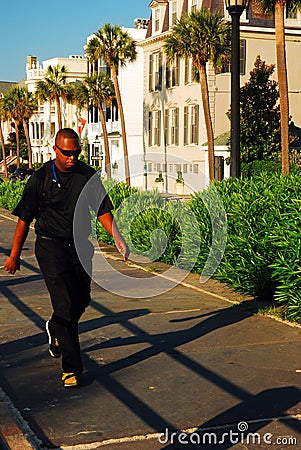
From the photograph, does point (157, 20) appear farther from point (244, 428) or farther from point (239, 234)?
point (244, 428)

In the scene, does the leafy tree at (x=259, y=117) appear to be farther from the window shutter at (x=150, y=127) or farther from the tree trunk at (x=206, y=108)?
the window shutter at (x=150, y=127)

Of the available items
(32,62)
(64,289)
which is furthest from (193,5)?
(32,62)

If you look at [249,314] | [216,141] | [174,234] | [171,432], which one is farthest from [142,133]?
[171,432]

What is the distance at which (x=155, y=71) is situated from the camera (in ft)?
151

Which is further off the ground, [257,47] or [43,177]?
[257,47]

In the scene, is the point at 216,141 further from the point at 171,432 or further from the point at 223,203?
the point at 171,432

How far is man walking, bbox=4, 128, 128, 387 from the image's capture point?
5.98 m

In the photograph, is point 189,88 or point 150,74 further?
point 150,74

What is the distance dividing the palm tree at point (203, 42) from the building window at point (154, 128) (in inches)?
474

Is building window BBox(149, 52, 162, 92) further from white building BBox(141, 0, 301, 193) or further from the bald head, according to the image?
the bald head

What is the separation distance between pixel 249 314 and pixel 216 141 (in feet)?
102

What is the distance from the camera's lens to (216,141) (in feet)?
128

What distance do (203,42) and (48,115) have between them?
47245 millimetres

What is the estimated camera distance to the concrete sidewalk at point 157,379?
4.88 meters
